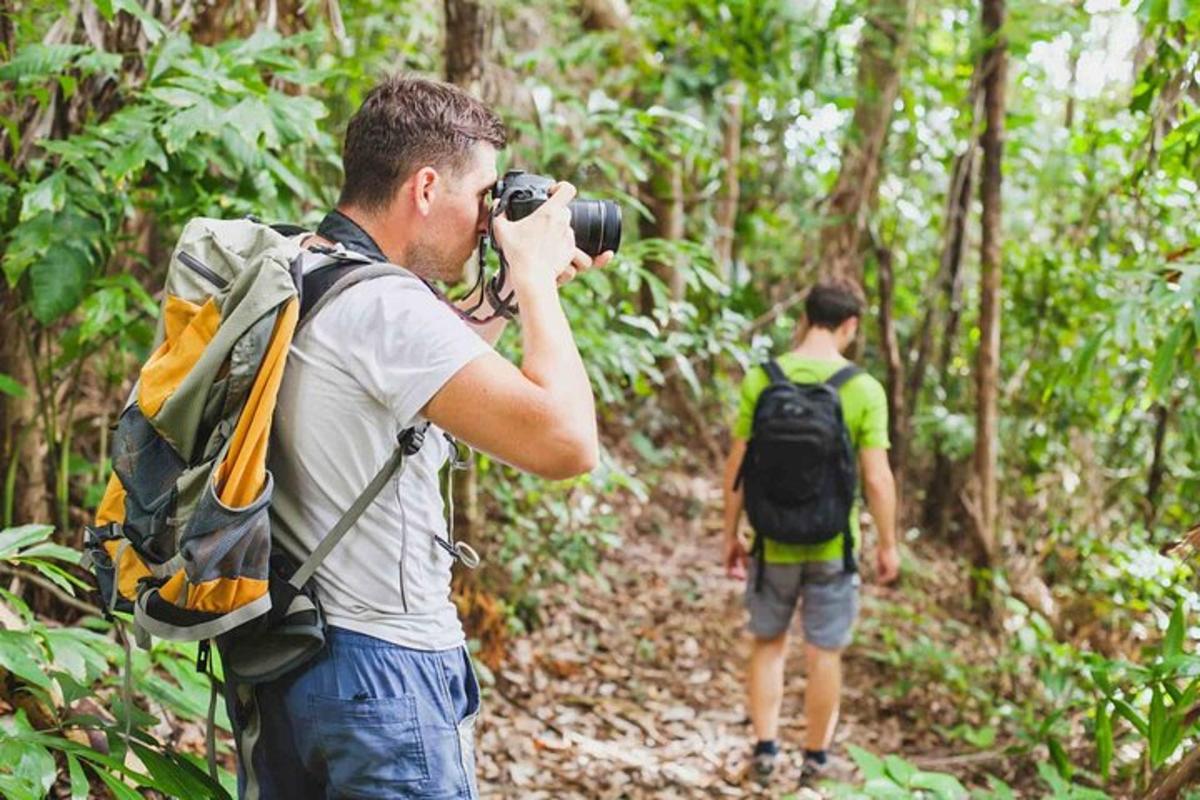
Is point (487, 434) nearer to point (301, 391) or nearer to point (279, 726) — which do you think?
point (301, 391)

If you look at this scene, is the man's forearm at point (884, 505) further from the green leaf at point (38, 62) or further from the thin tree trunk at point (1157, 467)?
the green leaf at point (38, 62)

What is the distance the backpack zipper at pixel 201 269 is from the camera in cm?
195

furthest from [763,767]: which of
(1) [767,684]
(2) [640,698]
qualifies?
(2) [640,698]

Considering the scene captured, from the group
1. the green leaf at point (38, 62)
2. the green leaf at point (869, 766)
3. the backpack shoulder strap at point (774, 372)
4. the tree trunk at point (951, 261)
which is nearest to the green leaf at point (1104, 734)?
the green leaf at point (869, 766)

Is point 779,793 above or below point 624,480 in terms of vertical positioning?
below

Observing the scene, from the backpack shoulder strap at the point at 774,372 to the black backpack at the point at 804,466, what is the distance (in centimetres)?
3

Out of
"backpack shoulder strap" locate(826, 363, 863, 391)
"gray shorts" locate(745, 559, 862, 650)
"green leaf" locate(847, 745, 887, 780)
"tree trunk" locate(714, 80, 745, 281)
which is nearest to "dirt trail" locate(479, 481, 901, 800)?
"gray shorts" locate(745, 559, 862, 650)

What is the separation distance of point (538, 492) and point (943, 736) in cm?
214

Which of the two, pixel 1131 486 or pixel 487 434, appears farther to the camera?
pixel 1131 486

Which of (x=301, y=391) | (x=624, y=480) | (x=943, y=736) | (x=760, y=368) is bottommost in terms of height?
(x=943, y=736)

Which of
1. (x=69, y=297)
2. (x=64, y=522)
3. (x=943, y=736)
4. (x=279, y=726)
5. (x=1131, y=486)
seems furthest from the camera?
(x=1131, y=486)

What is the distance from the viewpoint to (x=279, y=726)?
202 cm

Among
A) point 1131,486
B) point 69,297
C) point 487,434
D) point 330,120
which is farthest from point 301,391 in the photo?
point 1131,486

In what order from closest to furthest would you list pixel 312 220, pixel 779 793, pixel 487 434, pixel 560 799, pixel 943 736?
pixel 487 434 → pixel 312 220 → pixel 560 799 → pixel 779 793 → pixel 943 736
